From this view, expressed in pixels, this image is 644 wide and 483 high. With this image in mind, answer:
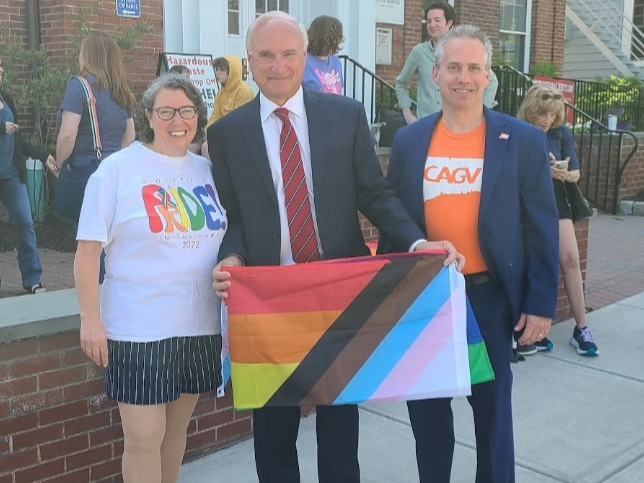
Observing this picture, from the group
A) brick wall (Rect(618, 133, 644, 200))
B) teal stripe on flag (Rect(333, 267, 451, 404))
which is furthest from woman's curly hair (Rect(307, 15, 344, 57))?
brick wall (Rect(618, 133, 644, 200))

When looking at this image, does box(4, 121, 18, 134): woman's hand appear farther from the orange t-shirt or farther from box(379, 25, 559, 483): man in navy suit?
the orange t-shirt

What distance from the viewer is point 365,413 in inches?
180

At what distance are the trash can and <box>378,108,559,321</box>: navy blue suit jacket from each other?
640cm

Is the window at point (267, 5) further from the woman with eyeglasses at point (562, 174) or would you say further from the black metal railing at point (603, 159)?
the woman with eyeglasses at point (562, 174)

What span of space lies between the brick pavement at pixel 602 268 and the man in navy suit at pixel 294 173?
391cm

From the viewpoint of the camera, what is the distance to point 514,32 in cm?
1598

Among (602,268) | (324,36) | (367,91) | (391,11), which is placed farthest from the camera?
(391,11)

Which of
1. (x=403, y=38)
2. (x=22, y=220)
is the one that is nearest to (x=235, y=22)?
(x=403, y=38)

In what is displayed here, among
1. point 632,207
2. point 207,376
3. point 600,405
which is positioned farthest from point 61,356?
point 632,207

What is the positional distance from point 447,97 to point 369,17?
8.89 m

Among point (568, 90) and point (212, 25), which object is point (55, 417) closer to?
point (212, 25)

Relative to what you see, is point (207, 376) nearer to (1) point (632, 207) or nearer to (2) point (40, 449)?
(2) point (40, 449)

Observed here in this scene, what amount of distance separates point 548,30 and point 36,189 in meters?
11.9

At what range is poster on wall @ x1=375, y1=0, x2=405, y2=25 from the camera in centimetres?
1197
